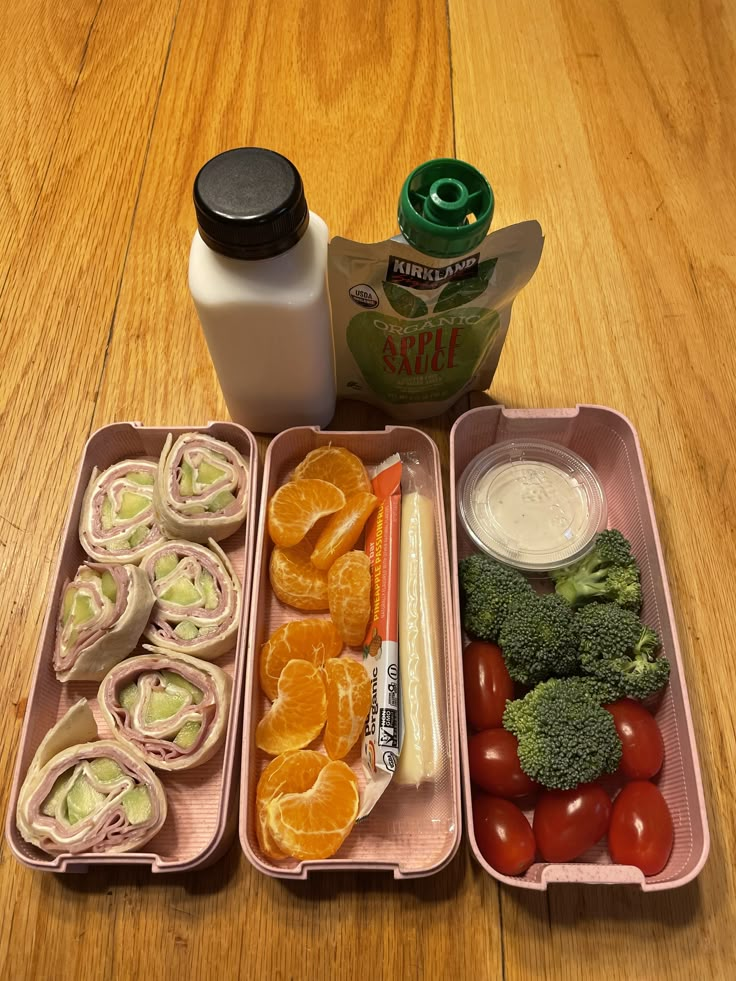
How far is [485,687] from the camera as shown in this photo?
1028mm

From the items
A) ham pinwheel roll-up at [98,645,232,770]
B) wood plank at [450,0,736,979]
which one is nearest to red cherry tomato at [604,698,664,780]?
wood plank at [450,0,736,979]

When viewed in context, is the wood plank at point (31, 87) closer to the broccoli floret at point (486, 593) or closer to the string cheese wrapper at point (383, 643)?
the string cheese wrapper at point (383, 643)

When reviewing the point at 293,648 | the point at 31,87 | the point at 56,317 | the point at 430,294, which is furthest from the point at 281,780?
the point at 31,87

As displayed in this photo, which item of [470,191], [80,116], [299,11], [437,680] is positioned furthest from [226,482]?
[299,11]

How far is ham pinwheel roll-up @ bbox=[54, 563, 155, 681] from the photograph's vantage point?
102cm

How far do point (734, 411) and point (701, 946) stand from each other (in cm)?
91

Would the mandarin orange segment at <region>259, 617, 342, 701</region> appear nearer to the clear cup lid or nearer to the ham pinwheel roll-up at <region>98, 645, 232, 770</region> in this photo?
the ham pinwheel roll-up at <region>98, 645, 232, 770</region>

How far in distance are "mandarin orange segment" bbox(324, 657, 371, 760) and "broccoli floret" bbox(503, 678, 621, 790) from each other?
21cm

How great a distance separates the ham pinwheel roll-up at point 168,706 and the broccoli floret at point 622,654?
55cm

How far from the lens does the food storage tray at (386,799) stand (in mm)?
915

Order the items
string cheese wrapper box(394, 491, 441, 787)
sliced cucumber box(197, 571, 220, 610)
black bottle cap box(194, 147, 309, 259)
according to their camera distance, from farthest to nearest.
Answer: sliced cucumber box(197, 571, 220, 610) < string cheese wrapper box(394, 491, 441, 787) < black bottle cap box(194, 147, 309, 259)

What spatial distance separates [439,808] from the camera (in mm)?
988

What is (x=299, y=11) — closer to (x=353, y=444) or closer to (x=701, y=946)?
(x=353, y=444)

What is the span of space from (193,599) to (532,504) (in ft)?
1.95
